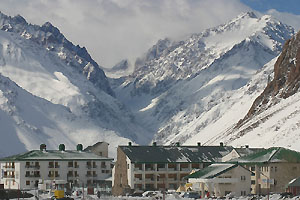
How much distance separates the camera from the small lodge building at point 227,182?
159125mm

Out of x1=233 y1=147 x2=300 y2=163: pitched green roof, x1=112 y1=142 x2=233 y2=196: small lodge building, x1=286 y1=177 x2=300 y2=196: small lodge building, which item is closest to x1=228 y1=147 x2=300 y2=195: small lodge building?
x1=233 y1=147 x2=300 y2=163: pitched green roof

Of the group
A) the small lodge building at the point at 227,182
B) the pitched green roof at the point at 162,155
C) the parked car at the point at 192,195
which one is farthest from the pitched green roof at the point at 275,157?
the pitched green roof at the point at 162,155

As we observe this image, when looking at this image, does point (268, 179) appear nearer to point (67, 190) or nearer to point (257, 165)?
point (257, 165)

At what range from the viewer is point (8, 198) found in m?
144

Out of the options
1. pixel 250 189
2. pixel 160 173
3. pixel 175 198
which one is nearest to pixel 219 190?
pixel 250 189

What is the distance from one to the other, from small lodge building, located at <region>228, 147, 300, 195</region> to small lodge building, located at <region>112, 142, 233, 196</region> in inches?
966

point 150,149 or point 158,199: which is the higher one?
point 150,149

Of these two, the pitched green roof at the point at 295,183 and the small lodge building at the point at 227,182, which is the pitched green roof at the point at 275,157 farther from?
the pitched green roof at the point at 295,183

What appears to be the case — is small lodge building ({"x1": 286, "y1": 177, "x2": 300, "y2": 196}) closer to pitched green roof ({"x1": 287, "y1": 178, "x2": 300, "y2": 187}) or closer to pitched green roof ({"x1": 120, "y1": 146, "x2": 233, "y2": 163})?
pitched green roof ({"x1": 287, "y1": 178, "x2": 300, "y2": 187})

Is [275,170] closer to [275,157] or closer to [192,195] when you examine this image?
[275,157]

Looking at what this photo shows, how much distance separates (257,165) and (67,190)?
4082 centimetres

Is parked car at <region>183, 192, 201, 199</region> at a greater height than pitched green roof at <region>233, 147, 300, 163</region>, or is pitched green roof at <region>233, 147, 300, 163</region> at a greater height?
pitched green roof at <region>233, 147, 300, 163</region>

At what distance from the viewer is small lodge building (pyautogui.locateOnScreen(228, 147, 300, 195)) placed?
167m

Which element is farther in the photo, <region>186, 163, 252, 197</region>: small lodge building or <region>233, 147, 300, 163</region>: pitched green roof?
<region>233, 147, 300, 163</region>: pitched green roof
